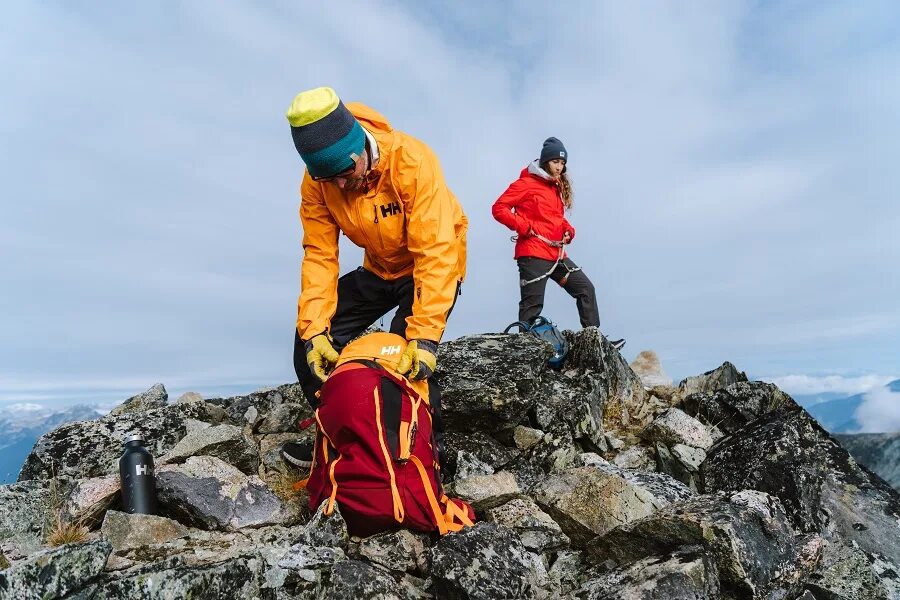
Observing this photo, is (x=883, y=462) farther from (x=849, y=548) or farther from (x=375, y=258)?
(x=375, y=258)

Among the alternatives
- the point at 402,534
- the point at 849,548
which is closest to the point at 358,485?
the point at 402,534

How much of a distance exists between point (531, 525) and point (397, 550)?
1315mm

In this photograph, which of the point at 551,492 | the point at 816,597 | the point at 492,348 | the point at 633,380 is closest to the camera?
the point at 816,597

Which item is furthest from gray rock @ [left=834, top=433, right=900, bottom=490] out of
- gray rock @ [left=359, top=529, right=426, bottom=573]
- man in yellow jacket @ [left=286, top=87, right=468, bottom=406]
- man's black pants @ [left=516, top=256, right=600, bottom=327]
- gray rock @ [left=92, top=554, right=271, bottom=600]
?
gray rock @ [left=92, top=554, right=271, bottom=600]

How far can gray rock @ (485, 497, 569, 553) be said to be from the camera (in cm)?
545

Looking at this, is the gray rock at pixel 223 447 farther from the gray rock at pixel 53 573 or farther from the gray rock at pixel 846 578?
the gray rock at pixel 846 578

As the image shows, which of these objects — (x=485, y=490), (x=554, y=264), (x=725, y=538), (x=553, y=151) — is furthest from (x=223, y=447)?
(x=553, y=151)

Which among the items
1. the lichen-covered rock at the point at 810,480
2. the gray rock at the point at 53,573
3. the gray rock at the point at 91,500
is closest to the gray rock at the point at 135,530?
the gray rock at the point at 91,500

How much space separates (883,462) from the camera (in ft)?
38.9

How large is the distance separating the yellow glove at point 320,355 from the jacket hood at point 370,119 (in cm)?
213

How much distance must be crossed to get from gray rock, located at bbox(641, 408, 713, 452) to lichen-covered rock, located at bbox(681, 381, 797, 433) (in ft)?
2.77

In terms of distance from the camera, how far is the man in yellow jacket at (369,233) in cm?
550

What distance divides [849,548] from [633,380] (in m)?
6.11

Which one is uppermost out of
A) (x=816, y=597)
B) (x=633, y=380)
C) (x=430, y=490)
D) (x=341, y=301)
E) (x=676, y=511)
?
(x=341, y=301)
